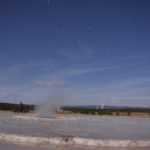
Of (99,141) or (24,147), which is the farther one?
(99,141)

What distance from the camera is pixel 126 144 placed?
5863 mm

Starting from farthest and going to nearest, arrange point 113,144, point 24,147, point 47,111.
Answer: point 47,111, point 113,144, point 24,147

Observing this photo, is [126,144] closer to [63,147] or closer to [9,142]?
[63,147]

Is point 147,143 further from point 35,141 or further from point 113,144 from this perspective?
point 35,141

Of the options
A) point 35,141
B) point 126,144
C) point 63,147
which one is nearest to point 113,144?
point 126,144

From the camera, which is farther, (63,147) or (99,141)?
(99,141)

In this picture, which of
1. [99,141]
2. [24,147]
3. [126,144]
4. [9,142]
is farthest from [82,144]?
[9,142]

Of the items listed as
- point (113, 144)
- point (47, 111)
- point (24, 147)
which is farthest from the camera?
point (47, 111)

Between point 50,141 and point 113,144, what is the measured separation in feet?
6.22

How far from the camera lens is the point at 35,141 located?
596 cm

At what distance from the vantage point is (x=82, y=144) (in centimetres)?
588

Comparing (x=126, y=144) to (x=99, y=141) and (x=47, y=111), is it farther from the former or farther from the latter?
(x=47, y=111)

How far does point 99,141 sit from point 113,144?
424 mm

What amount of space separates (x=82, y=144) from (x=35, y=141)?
4.69 feet
